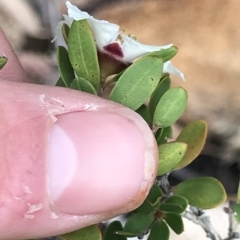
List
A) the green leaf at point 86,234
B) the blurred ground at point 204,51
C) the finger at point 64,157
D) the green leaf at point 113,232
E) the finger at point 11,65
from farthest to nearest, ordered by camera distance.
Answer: the blurred ground at point 204,51 < the finger at point 11,65 < the green leaf at point 113,232 < the green leaf at point 86,234 < the finger at point 64,157

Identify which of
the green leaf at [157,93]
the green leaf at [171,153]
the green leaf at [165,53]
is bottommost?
the green leaf at [171,153]

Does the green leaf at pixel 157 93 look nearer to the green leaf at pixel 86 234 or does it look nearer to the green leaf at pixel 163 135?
the green leaf at pixel 163 135

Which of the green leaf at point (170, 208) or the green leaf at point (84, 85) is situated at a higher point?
the green leaf at point (84, 85)

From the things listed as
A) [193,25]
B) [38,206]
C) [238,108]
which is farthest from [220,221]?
[38,206]

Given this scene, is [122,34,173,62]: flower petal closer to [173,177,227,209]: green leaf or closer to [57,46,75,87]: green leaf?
[57,46,75,87]: green leaf

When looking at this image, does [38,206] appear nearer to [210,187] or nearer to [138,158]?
[138,158]

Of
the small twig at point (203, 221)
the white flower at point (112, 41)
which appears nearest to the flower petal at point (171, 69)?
the white flower at point (112, 41)
